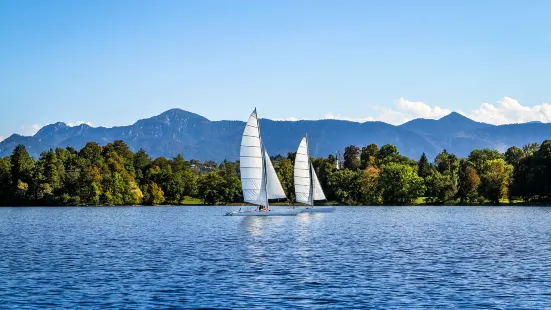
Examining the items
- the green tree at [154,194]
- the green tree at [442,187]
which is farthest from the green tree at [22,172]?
the green tree at [442,187]

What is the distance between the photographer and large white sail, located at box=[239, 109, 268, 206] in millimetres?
101750

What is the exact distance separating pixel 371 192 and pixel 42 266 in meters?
152

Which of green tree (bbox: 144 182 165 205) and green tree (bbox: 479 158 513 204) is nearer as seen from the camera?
green tree (bbox: 479 158 513 204)

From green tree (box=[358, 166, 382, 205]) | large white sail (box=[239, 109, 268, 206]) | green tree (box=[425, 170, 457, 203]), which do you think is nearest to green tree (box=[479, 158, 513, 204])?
green tree (box=[425, 170, 457, 203])

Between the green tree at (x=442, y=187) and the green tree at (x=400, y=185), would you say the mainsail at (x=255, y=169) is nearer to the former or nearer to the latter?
the green tree at (x=400, y=185)

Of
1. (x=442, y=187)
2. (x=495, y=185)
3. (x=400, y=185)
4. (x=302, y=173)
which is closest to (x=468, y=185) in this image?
(x=442, y=187)

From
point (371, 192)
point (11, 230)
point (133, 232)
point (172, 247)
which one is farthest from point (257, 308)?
point (371, 192)

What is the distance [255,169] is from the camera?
346 feet

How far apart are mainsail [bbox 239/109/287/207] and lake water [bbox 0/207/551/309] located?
33.9 metres

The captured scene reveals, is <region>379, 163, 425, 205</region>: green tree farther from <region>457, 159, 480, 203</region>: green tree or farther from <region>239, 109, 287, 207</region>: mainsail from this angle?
<region>239, 109, 287, 207</region>: mainsail

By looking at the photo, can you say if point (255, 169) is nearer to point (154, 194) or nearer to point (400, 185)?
point (400, 185)

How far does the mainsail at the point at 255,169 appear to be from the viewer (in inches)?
4013

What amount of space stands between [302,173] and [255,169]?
1787 centimetres

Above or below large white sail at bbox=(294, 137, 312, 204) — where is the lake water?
below
